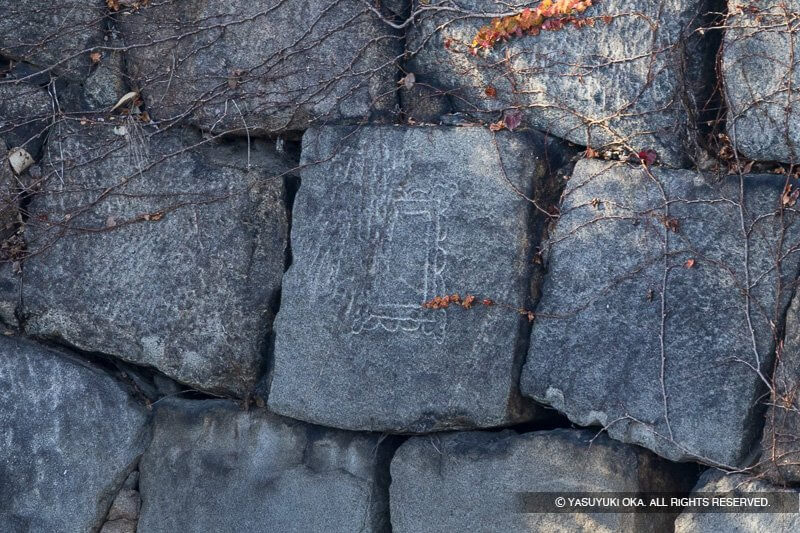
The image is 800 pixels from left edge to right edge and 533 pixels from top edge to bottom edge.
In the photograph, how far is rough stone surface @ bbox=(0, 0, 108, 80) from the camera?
10.8 ft

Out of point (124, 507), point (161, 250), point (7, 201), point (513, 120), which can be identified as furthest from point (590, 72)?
point (124, 507)

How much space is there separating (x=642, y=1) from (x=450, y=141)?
63cm

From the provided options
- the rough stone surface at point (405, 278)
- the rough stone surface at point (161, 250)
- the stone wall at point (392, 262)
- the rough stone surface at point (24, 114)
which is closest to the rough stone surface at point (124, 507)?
the stone wall at point (392, 262)

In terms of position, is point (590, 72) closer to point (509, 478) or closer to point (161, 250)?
point (509, 478)

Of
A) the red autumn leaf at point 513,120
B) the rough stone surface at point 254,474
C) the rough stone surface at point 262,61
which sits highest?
the rough stone surface at point 262,61

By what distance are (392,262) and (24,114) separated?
1302 millimetres

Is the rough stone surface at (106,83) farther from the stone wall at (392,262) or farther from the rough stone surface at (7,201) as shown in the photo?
the rough stone surface at (7,201)

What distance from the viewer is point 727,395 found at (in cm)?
261

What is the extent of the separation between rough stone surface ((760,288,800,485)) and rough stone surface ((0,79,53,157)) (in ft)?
7.45

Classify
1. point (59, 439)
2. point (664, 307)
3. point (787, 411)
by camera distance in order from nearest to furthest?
point (787, 411)
point (664, 307)
point (59, 439)

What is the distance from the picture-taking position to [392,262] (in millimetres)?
2963

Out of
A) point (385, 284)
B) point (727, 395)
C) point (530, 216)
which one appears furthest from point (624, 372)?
point (385, 284)

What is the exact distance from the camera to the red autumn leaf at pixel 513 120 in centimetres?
293

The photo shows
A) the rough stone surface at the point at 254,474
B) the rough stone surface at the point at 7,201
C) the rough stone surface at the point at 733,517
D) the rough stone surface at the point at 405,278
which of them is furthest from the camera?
the rough stone surface at the point at 7,201
